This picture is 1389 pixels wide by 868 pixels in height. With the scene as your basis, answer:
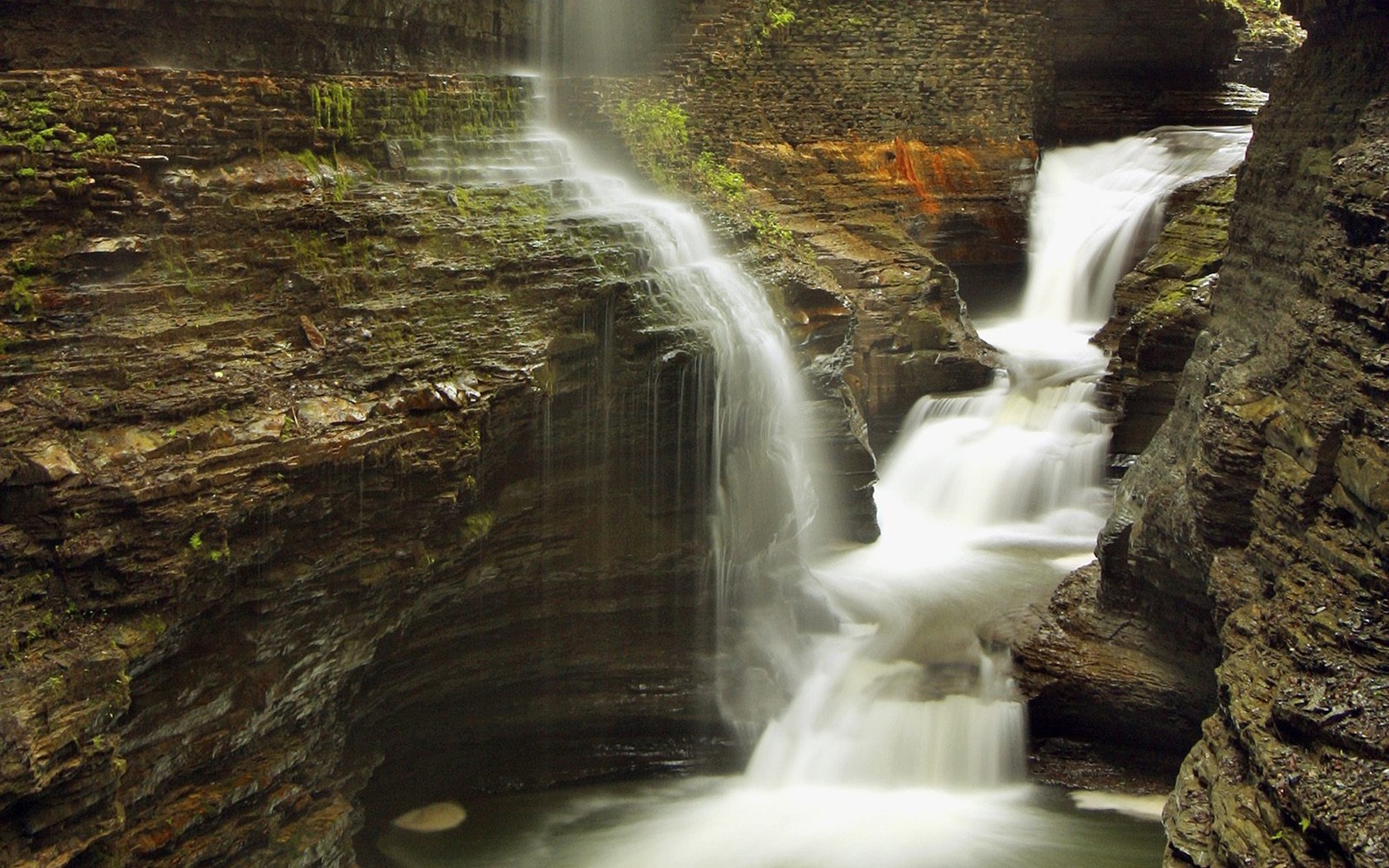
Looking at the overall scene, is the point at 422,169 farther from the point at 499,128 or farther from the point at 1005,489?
the point at 1005,489

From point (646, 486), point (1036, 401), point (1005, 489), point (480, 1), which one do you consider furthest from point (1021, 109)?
point (646, 486)

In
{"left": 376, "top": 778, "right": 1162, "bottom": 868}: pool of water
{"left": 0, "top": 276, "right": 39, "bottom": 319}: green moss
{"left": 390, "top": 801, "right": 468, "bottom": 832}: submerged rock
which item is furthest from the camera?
{"left": 390, "top": 801, "right": 468, "bottom": 832}: submerged rock

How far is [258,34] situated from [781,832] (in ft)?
20.4

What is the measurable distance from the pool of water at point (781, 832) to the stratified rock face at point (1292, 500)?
158cm

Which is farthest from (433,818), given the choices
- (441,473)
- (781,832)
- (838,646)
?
(838,646)

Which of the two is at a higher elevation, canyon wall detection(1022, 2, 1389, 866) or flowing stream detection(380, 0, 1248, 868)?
canyon wall detection(1022, 2, 1389, 866)

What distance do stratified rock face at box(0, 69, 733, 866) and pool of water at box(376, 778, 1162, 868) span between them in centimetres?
46

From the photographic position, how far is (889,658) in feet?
34.4

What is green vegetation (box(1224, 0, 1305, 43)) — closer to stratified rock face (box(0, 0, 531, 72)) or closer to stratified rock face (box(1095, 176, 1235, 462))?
stratified rock face (box(1095, 176, 1235, 462))

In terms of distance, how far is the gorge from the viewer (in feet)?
20.6

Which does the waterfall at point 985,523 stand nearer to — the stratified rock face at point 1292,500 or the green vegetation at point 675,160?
the stratified rock face at point 1292,500

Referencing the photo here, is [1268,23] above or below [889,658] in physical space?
above

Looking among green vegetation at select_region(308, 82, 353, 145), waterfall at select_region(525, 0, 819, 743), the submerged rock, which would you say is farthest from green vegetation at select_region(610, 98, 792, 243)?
the submerged rock

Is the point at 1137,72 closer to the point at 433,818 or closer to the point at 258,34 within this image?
the point at 258,34
